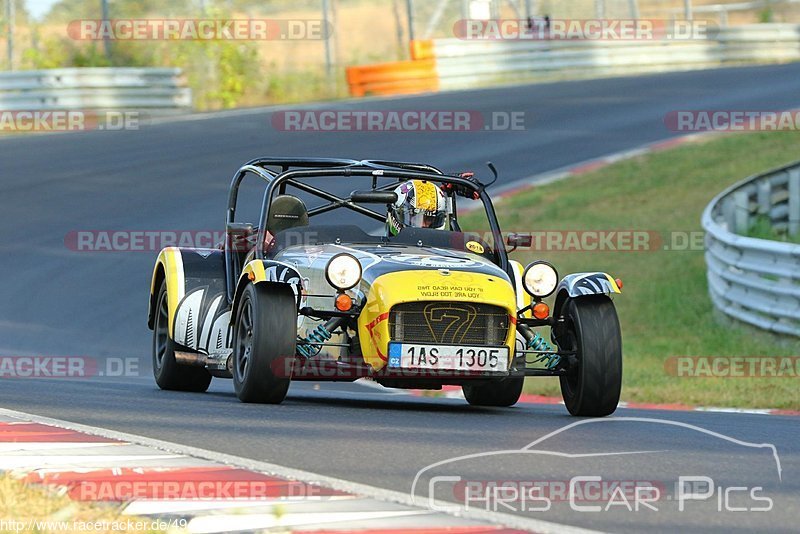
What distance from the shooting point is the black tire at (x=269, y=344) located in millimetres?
7969

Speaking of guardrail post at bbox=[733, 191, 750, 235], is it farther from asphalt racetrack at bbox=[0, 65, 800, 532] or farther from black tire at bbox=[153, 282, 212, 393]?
black tire at bbox=[153, 282, 212, 393]

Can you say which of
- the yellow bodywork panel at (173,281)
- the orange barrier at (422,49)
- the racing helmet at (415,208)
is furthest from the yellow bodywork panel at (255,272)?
the orange barrier at (422,49)

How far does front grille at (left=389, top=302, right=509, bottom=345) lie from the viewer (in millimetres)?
8039

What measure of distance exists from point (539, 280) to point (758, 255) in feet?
17.6

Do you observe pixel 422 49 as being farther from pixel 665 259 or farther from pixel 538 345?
pixel 538 345

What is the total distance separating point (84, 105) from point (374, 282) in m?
20.0

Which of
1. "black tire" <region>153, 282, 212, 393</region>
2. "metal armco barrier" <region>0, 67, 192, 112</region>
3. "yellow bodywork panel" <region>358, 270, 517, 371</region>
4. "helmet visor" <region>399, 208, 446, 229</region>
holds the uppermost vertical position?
"metal armco barrier" <region>0, 67, 192, 112</region>

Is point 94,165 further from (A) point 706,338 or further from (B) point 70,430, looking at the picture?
(B) point 70,430

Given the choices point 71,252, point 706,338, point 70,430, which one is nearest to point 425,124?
point 71,252

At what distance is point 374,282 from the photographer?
26.8ft

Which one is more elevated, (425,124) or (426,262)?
(425,124)

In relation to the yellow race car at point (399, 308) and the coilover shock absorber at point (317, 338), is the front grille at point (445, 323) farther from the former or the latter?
the coilover shock absorber at point (317, 338)

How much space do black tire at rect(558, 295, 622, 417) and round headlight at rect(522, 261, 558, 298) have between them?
0.78 ft

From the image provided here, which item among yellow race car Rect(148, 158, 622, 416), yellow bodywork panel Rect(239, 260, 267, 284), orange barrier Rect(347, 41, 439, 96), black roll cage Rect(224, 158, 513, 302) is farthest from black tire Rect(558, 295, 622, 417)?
orange barrier Rect(347, 41, 439, 96)
